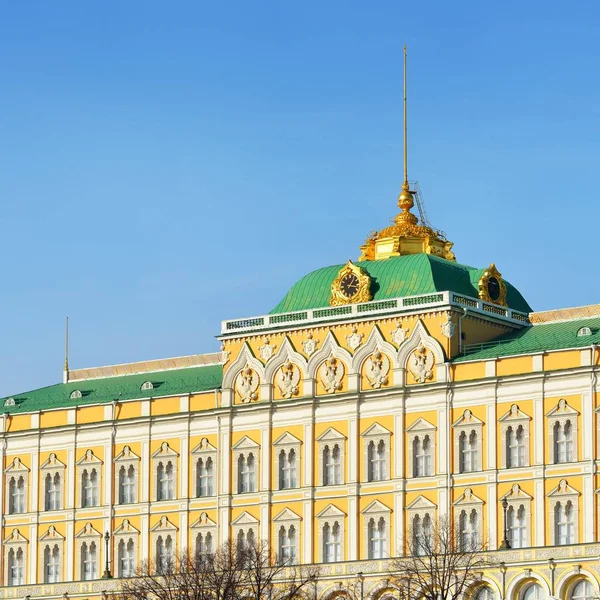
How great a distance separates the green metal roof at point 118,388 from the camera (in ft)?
582

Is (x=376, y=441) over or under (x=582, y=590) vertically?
over

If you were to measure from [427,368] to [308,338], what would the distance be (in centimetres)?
1033

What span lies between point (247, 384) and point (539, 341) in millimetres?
22706

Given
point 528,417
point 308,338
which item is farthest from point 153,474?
point 528,417

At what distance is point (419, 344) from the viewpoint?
162500 mm

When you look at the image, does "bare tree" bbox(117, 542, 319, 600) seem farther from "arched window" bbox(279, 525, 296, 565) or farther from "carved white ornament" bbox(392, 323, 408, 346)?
"carved white ornament" bbox(392, 323, 408, 346)

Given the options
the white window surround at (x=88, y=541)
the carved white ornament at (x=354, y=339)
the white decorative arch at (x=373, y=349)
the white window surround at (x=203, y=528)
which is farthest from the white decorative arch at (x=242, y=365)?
the white window surround at (x=88, y=541)

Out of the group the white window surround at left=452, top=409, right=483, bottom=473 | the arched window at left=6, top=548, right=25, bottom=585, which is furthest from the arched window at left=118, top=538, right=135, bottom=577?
the white window surround at left=452, top=409, right=483, bottom=473

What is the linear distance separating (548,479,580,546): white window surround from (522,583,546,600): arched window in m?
2.94

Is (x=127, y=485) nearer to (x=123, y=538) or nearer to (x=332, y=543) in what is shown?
(x=123, y=538)

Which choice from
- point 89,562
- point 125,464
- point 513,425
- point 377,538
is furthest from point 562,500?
point 89,562

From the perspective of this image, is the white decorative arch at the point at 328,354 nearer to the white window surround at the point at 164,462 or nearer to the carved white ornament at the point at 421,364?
the carved white ornament at the point at 421,364

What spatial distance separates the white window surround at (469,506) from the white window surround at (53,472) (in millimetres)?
35217

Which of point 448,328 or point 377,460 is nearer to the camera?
point 448,328
